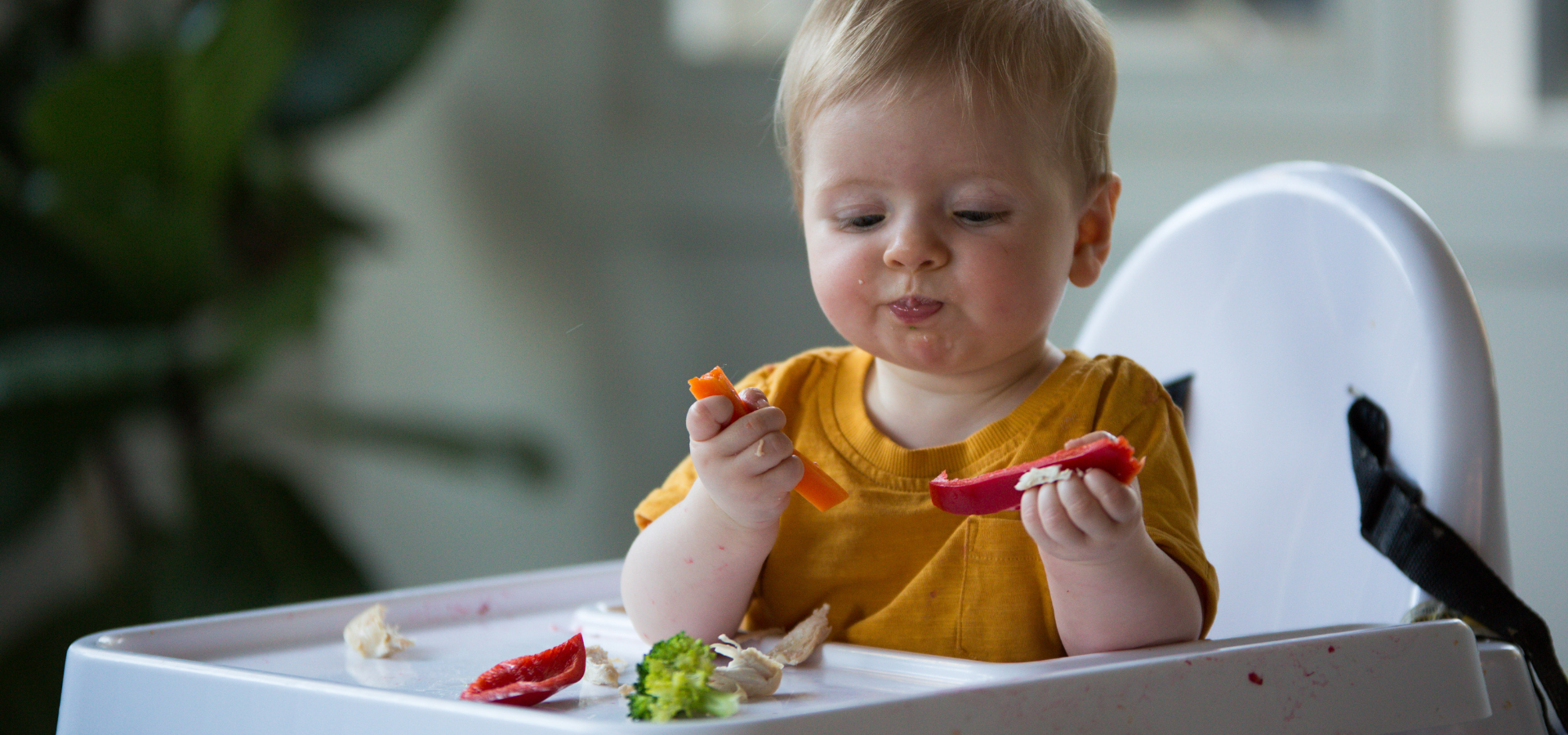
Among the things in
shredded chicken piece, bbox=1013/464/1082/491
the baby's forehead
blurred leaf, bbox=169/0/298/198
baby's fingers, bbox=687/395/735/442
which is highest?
blurred leaf, bbox=169/0/298/198

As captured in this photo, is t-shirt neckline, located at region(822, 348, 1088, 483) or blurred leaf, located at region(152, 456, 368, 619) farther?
blurred leaf, located at region(152, 456, 368, 619)

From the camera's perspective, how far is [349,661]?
0.77m

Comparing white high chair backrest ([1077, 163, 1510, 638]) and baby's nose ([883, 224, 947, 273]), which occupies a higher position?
baby's nose ([883, 224, 947, 273])

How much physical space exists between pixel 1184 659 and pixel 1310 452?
347mm

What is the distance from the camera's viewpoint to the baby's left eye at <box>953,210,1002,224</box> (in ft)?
2.41

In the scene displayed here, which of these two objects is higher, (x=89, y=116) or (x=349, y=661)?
(x=89, y=116)

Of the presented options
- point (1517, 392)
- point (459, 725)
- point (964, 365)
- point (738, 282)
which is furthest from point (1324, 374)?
point (738, 282)

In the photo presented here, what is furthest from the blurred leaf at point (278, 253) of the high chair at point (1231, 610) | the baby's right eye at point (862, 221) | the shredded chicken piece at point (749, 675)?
the shredded chicken piece at point (749, 675)

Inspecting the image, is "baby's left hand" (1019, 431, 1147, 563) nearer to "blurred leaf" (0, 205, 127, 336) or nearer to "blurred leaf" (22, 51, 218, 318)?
"blurred leaf" (22, 51, 218, 318)

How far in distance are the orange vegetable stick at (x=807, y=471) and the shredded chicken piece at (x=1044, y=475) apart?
3.8 inches

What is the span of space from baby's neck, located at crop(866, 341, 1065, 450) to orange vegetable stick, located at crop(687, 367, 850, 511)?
10cm

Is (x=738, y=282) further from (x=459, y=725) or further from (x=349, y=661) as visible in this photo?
Answer: (x=459, y=725)

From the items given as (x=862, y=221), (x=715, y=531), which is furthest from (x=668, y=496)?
(x=862, y=221)

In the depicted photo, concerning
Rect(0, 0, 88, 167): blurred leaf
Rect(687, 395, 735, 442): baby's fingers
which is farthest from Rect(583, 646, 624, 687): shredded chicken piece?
Rect(0, 0, 88, 167): blurred leaf
